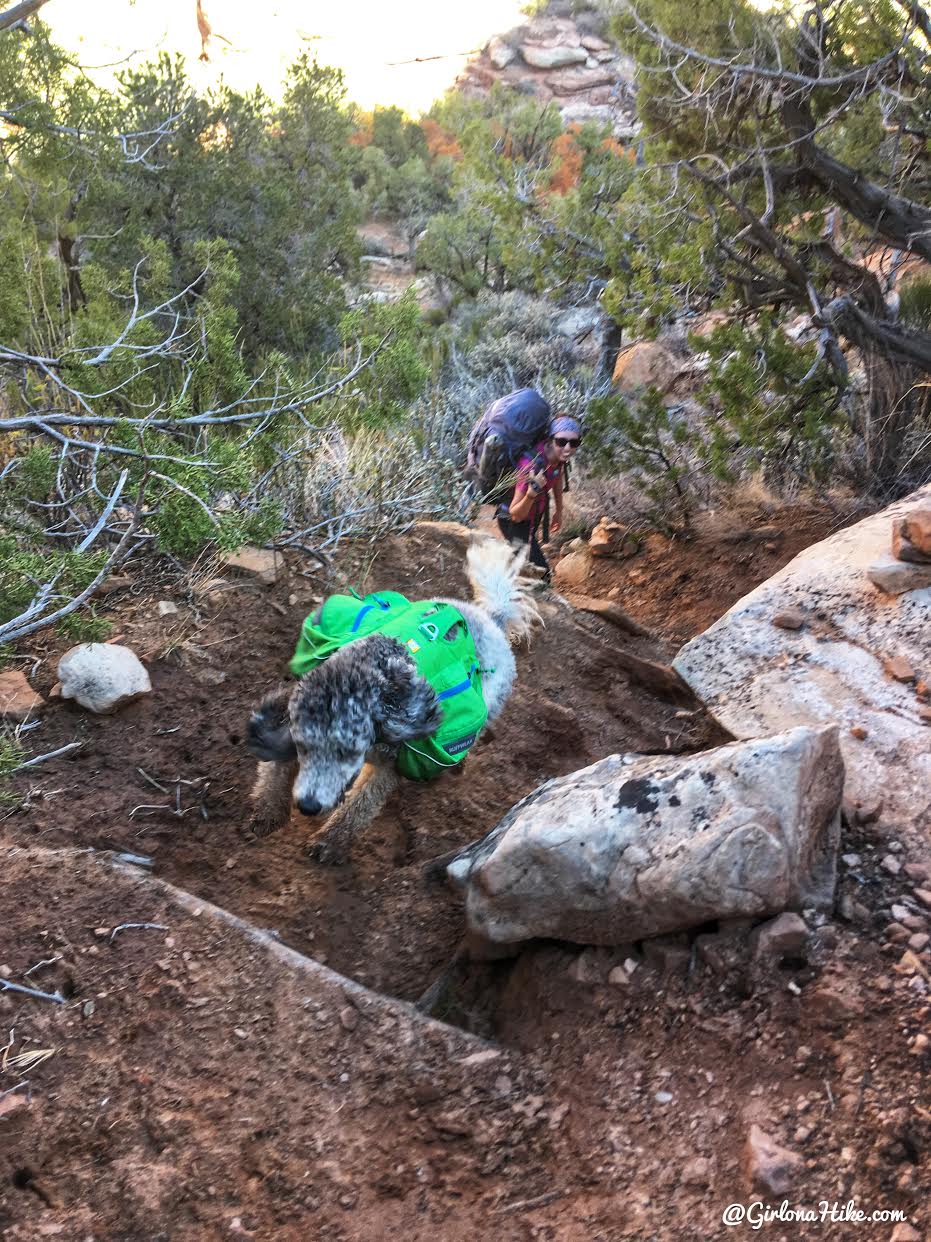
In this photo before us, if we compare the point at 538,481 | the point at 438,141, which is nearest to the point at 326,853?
the point at 538,481

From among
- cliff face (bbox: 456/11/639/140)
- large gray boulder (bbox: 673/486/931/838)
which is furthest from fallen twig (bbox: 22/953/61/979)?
cliff face (bbox: 456/11/639/140)

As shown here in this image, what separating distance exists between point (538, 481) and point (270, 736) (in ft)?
11.7

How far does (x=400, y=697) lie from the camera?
3260mm

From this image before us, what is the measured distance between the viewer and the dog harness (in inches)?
136

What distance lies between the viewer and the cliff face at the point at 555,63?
23.9 metres

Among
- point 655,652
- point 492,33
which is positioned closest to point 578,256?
point 655,652

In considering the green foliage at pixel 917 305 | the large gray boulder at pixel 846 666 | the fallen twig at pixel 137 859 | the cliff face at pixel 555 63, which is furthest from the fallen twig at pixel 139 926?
the cliff face at pixel 555 63

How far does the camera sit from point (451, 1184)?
2432 millimetres

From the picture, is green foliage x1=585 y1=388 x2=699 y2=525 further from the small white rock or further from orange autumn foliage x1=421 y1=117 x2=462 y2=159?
orange autumn foliage x1=421 y1=117 x2=462 y2=159

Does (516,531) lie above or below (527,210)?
below

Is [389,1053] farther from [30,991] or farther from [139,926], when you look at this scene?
[30,991]

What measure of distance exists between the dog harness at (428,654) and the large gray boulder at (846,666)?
1.15 metres

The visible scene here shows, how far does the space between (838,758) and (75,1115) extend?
8.05 ft

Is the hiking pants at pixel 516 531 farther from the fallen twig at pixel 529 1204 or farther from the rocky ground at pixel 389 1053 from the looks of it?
the fallen twig at pixel 529 1204
